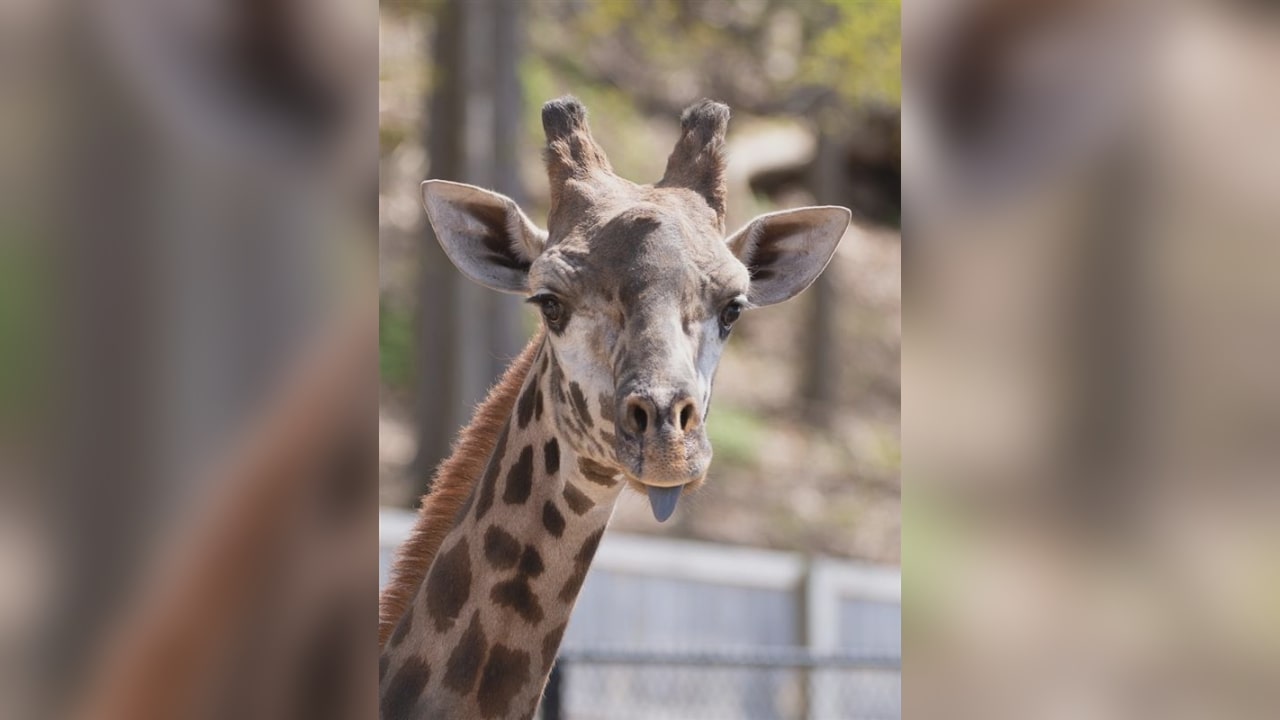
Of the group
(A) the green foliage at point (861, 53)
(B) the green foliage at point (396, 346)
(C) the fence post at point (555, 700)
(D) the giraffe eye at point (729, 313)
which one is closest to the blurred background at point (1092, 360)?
(D) the giraffe eye at point (729, 313)

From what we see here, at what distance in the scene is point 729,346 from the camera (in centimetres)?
2131

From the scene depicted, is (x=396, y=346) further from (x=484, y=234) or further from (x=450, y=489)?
(x=484, y=234)

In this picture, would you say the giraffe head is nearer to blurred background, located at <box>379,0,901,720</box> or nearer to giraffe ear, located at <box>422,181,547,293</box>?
giraffe ear, located at <box>422,181,547,293</box>

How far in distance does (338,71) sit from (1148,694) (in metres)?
1.01

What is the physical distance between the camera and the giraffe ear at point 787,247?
3.59 metres

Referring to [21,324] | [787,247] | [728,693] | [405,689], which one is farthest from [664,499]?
[728,693]

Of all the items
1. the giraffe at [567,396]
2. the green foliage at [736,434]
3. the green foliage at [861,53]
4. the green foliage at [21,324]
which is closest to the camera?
the green foliage at [21,324]

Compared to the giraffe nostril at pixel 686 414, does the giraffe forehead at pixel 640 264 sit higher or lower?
higher

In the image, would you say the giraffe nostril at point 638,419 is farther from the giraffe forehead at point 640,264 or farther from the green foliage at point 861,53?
the green foliage at point 861,53

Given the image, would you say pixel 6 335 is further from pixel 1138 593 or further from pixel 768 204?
pixel 768 204

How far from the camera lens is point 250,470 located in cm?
134

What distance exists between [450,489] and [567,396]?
23.6 inches

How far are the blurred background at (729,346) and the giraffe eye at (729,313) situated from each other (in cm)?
113

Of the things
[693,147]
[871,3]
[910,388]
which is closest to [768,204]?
[871,3]
